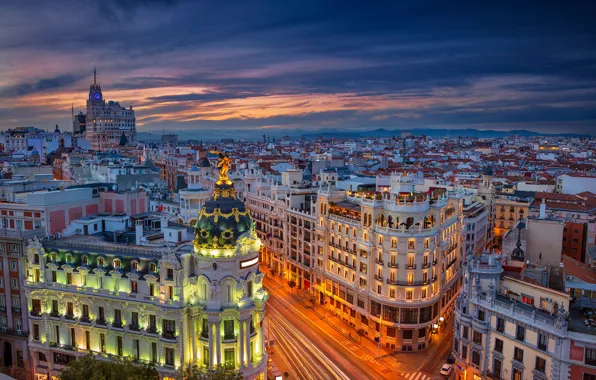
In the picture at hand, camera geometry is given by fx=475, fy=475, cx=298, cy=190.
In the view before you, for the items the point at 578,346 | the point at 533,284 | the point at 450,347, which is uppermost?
the point at 533,284

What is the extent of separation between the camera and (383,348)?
293 ft

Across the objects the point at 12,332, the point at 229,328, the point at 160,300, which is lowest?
the point at 12,332

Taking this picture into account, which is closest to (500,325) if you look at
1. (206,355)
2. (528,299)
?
(528,299)

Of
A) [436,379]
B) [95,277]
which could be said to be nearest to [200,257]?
[95,277]

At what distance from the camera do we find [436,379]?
76625 mm

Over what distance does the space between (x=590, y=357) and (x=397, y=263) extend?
122 ft

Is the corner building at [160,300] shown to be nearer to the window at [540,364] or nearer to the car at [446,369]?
the car at [446,369]

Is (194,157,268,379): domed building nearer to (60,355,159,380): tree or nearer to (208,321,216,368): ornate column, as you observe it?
(208,321,216,368): ornate column

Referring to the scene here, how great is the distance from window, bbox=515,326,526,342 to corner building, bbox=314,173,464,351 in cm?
2711

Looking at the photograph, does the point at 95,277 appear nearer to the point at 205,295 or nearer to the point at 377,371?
the point at 205,295

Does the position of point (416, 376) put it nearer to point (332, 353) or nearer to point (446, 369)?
point (446, 369)

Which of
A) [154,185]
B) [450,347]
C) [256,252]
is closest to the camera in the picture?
[256,252]

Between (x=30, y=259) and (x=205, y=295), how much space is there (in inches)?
1158

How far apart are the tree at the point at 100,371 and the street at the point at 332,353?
29.9 m
